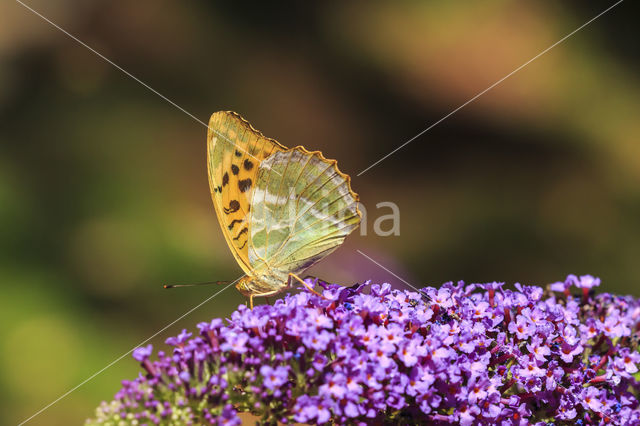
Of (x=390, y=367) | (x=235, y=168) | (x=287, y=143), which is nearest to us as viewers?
(x=390, y=367)

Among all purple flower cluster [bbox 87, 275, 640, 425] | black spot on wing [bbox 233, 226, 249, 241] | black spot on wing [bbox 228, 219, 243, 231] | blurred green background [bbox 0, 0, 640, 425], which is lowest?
purple flower cluster [bbox 87, 275, 640, 425]

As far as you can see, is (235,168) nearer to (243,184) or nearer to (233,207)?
(243,184)

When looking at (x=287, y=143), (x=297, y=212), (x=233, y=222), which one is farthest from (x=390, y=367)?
(x=287, y=143)

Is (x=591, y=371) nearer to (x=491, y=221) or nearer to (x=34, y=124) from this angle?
(x=491, y=221)

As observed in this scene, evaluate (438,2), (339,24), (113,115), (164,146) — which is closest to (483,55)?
(438,2)

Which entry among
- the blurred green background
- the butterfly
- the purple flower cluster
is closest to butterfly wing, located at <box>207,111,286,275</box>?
the butterfly

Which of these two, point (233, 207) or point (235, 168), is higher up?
point (235, 168)

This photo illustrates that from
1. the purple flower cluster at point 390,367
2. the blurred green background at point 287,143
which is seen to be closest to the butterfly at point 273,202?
the purple flower cluster at point 390,367

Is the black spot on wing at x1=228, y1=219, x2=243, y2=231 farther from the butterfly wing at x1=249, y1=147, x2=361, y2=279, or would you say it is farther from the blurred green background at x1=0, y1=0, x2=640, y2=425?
the blurred green background at x1=0, y1=0, x2=640, y2=425
